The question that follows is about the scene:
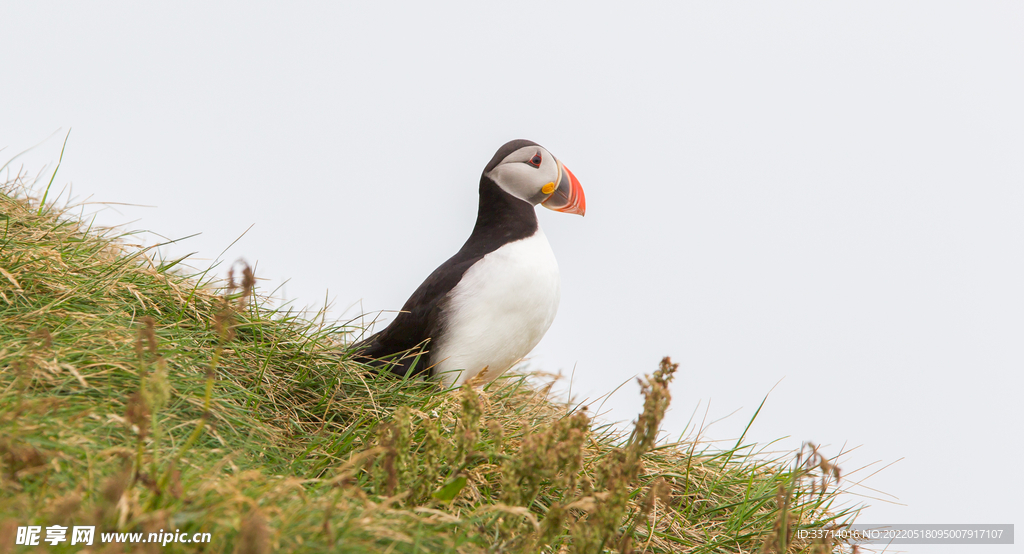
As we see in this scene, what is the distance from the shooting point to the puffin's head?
477 cm

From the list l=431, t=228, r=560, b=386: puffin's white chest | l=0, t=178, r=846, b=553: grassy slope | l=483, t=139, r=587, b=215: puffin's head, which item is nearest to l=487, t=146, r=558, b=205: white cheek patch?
l=483, t=139, r=587, b=215: puffin's head

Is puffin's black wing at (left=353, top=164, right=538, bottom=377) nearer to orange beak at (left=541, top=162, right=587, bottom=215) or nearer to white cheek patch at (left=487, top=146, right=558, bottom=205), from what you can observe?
white cheek patch at (left=487, top=146, right=558, bottom=205)

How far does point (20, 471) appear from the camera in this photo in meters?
2.31

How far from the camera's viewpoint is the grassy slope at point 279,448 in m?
2.28

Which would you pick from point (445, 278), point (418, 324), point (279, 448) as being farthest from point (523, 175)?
point (279, 448)

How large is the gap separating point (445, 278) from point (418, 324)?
30 cm

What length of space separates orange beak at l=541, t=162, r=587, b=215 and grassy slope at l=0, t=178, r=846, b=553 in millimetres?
1169

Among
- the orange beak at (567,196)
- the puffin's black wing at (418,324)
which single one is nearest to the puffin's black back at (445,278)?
the puffin's black wing at (418,324)

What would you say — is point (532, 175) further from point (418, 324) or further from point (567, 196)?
point (418, 324)

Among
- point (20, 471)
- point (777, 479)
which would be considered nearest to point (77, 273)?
point (20, 471)

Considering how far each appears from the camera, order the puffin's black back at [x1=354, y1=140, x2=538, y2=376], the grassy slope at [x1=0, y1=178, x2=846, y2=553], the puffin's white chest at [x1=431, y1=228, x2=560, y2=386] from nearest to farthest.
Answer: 1. the grassy slope at [x1=0, y1=178, x2=846, y2=553]
2. the puffin's white chest at [x1=431, y1=228, x2=560, y2=386]
3. the puffin's black back at [x1=354, y1=140, x2=538, y2=376]

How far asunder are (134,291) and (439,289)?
1.59 m

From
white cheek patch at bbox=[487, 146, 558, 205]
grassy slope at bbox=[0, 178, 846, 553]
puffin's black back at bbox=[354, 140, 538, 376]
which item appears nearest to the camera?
grassy slope at bbox=[0, 178, 846, 553]

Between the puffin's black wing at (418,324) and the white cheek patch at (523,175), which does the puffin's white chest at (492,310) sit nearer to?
the puffin's black wing at (418,324)
